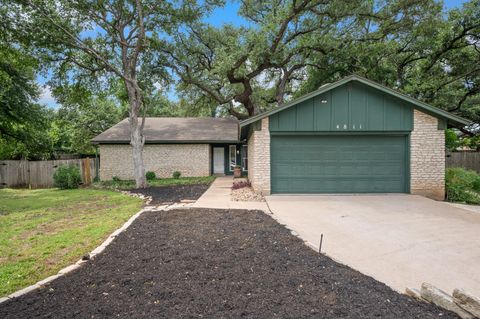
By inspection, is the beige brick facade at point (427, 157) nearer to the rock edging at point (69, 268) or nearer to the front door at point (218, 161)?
the rock edging at point (69, 268)

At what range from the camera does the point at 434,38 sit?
1516cm

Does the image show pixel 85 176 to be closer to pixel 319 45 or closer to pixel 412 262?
pixel 319 45

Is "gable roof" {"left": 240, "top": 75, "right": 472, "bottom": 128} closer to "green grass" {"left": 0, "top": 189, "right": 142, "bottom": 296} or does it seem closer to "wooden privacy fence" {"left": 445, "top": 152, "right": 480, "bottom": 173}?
"green grass" {"left": 0, "top": 189, "right": 142, "bottom": 296}

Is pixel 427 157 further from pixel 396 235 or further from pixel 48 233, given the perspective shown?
pixel 48 233

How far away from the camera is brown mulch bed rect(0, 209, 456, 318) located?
8.77 ft

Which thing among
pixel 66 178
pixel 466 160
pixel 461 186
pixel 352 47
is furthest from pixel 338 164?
pixel 66 178

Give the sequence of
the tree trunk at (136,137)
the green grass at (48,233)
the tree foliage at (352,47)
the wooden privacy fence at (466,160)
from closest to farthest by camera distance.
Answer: the green grass at (48,233) → the tree trunk at (136,137) → the tree foliage at (352,47) → the wooden privacy fence at (466,160)

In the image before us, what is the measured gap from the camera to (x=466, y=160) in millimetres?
16047

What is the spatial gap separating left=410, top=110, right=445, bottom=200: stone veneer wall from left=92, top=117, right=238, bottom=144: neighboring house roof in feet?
34.6

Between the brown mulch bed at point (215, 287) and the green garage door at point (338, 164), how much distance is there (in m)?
5.69

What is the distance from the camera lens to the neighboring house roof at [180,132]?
17922 millimetres

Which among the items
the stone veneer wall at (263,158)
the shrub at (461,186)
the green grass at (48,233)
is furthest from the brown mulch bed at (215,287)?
the shrub at (461,186)

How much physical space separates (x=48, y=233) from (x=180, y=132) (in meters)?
13.5

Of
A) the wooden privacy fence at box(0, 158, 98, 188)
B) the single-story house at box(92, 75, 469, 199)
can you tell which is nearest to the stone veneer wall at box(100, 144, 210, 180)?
the wooden privacy fence at box(0, 158, 98, 188)
